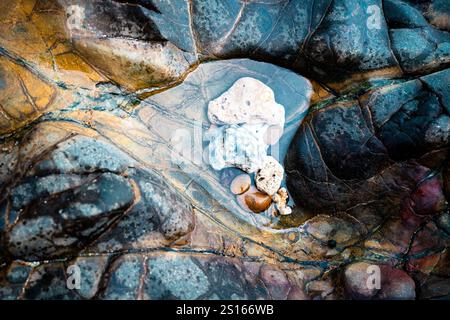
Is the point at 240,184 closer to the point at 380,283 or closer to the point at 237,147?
the point at 237,147

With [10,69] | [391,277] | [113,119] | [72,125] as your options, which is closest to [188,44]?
[113,119]

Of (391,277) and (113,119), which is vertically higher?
(113,119)

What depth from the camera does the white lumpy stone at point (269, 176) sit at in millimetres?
4156

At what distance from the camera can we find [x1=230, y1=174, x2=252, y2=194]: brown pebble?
420cm

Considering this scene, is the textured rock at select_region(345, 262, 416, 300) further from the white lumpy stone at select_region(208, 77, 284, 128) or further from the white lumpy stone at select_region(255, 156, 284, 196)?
the white lumpy stone at select_region(208, 77, 284, 128)

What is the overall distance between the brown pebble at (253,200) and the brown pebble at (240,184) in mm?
52

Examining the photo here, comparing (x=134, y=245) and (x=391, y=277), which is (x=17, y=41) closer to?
(x=134, y=245)

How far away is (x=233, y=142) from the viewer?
408cm

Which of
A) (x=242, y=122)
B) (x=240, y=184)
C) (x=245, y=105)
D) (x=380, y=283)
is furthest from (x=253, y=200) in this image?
(x=380, y=283)

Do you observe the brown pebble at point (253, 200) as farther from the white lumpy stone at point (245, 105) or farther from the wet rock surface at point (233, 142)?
the white lumpy stone at point (245, 105)

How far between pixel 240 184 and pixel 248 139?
494 mm

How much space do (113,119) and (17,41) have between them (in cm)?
118

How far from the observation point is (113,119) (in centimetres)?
407

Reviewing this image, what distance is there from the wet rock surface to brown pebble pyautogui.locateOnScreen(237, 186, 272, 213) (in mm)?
14
